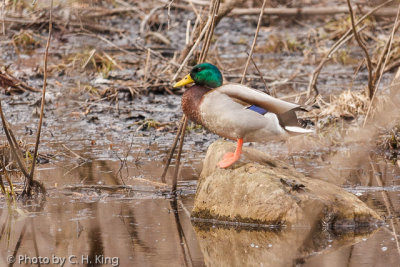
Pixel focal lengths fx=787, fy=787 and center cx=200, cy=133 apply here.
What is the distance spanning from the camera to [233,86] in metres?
5.18

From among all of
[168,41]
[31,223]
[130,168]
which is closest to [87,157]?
[130,168]

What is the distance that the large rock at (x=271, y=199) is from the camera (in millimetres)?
4957

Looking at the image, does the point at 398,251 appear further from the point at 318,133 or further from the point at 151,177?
the point at 318,133

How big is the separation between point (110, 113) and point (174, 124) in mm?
934

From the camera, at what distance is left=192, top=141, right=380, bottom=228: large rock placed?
496 centimetres

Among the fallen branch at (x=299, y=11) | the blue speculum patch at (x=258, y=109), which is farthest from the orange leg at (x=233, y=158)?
the fallen branch at (x=299, y=11)

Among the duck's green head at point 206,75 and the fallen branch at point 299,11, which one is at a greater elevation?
the duck's green head at point 206,75

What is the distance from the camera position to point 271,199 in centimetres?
503

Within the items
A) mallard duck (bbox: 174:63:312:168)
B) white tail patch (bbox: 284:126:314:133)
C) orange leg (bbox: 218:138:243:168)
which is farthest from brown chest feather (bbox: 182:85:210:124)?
white tail patch (bbox: 284:126:314:133)

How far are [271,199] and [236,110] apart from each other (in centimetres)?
62

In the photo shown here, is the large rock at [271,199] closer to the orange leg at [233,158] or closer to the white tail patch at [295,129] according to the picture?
the orange leg at [233,158]

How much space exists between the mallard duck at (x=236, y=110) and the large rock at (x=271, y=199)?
0.16 m

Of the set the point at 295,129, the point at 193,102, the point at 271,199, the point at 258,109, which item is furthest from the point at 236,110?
the point at 271,199

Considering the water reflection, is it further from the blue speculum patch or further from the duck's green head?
the duck's green head
